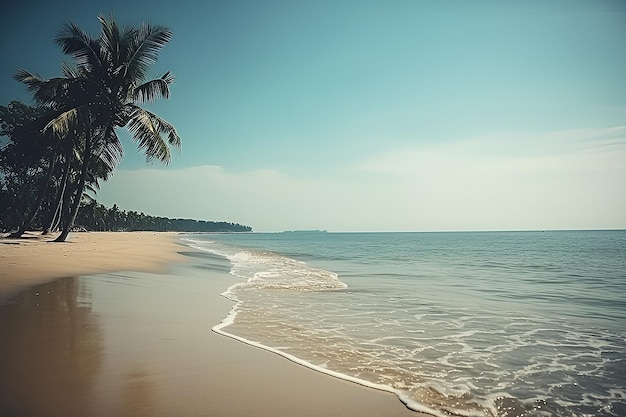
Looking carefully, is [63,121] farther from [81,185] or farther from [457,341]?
[457,341]

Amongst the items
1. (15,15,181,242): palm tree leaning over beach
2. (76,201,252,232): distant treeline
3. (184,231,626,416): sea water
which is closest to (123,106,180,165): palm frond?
(15,15,181,242): palm tree leaning over beach

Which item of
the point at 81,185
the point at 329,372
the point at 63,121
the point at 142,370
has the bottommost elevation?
the point at 329,372

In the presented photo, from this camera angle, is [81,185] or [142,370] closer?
[142,370]

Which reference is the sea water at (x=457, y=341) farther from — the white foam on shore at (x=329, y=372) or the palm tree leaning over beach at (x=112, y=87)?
the palm tree leaning over beach at (x=112, y=87)

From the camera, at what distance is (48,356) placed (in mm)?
4336

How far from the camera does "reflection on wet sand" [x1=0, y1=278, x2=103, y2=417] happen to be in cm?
321

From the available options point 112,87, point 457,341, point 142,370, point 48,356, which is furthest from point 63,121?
point 457,341

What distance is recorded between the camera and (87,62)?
19906 millimetres

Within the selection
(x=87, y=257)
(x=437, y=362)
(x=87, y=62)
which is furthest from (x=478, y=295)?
(x=87, y=62)

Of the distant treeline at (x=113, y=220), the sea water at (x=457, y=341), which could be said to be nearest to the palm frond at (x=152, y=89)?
the sea water at (x=457, y=341)

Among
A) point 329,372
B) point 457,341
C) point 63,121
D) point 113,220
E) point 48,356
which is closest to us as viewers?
→ point 48,356

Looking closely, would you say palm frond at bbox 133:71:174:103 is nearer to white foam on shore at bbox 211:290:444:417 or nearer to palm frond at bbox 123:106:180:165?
palm frond at bbox 123:106:180:165

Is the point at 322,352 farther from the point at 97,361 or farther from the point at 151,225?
the point at 151,225

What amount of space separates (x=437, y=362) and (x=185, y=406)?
3.63 metres
